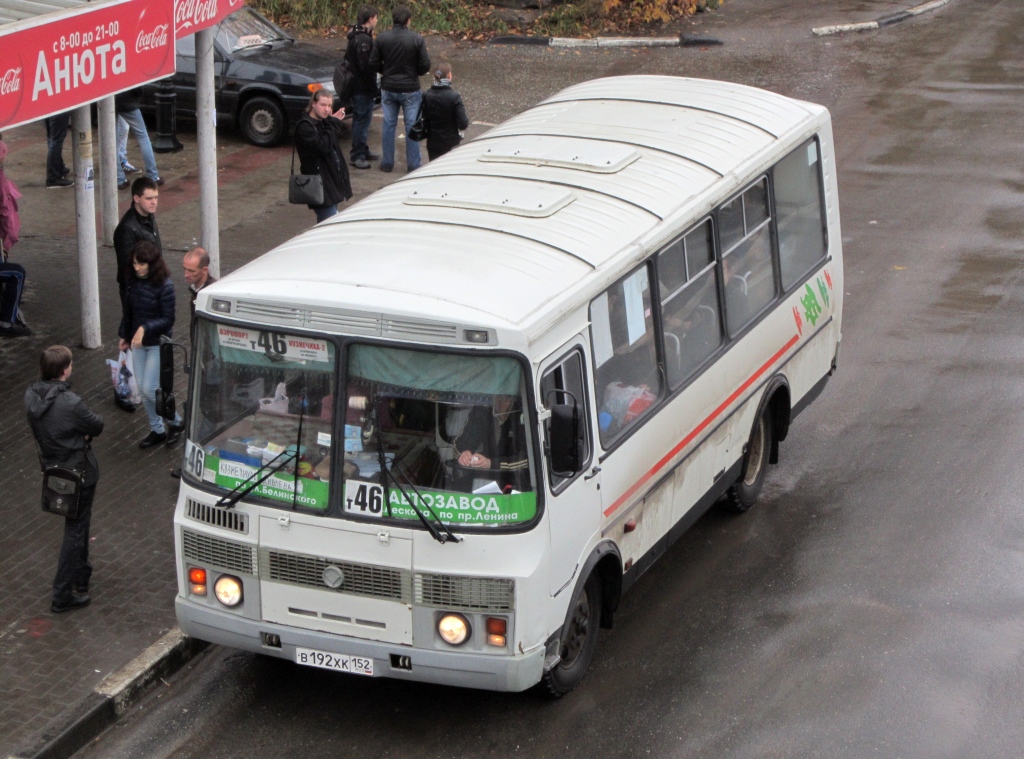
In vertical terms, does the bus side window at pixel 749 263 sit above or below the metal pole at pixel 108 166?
below

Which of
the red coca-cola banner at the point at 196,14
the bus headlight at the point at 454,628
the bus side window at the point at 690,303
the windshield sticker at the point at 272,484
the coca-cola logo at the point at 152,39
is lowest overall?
the bus headlight at the point at 454,628

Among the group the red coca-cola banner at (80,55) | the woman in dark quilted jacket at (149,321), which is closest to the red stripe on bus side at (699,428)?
the woman in dark quilted jacket at (149,321)

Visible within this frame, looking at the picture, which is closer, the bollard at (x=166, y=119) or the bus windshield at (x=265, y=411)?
the bus windshield at (x=265, y=411)

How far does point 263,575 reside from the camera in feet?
24.1

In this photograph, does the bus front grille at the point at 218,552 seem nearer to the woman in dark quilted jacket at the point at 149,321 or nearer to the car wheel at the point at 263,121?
the woman in dark quilted jacket at the point at 149,321

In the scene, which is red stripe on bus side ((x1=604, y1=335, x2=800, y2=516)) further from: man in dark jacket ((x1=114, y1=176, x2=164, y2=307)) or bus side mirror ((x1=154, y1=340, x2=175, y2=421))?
man in dark jacket ((x1=114, y1=176, x2=164, y2=307))

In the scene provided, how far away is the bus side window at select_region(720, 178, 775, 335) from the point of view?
9445mm

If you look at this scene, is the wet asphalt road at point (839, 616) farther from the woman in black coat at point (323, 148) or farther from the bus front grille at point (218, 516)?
the woman in black coat at point (323, 148)

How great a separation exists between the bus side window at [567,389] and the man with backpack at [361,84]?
444 inches

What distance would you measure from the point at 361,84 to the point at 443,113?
2347mm

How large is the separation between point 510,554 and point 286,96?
13162mm

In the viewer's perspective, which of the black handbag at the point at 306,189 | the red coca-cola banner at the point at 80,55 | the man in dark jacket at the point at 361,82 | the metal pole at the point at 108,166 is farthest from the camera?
the man in dark jacket at the point at 361,82

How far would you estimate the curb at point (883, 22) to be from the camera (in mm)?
25719

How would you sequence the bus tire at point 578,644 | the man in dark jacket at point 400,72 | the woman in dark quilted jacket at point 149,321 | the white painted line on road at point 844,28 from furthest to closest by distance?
the white painted line on road at point 844,28 < the man in dark jacket at point 400,72 < the woman in dark quilted jacket at point 149,321 < the bus tire at point 578,644
